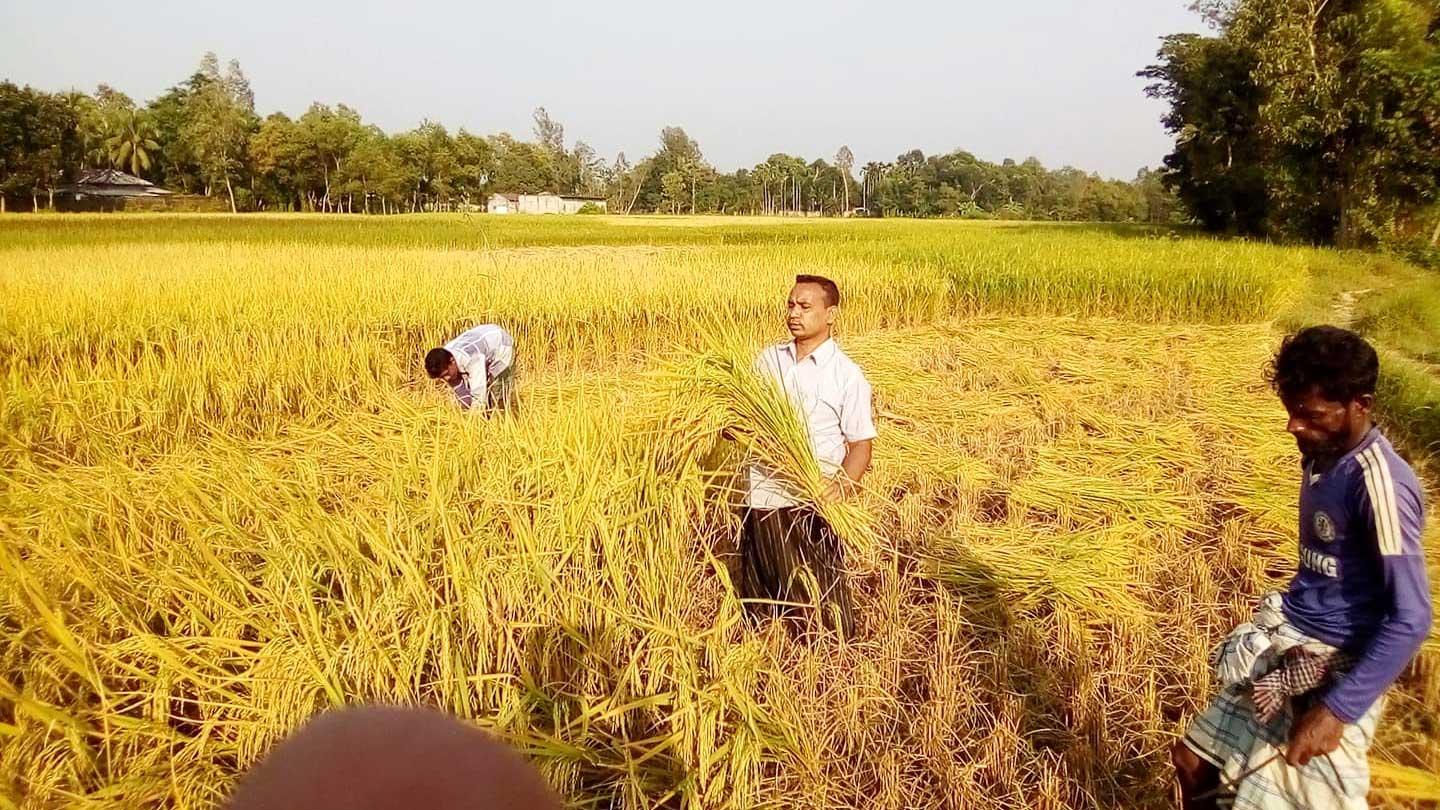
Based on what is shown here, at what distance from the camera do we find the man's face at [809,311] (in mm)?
2447

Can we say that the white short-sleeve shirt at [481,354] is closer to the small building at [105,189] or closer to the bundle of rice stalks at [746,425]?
the bundle of rice stalks at [746,425]

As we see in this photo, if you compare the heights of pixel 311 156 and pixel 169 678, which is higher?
pixel 311 156

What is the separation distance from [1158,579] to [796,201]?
3253 inches

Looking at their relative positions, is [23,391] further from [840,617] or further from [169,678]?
[840,617]

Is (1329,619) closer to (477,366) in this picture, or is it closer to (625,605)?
(625,605)

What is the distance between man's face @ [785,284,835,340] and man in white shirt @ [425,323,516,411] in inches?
69.8

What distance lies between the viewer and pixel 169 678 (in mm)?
1584

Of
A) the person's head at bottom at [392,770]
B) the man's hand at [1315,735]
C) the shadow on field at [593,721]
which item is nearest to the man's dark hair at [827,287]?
the shadow on field at [593,721]

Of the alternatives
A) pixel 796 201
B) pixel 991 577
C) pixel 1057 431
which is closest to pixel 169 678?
pixel 991 577

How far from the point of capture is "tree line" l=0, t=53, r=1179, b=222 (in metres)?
16.9

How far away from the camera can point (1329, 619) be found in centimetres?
148

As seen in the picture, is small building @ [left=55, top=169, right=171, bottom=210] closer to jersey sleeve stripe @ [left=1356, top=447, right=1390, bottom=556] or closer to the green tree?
the green tree

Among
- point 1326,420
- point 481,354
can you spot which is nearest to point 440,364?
point 481,354

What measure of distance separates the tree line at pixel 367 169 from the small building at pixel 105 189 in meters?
0.47
